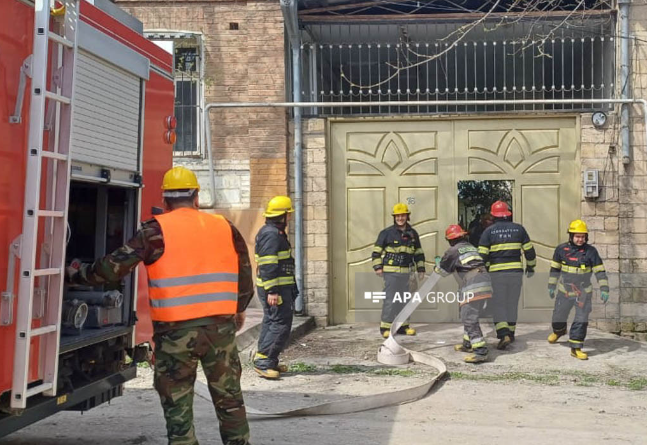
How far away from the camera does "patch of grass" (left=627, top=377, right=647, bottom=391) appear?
7.65 m

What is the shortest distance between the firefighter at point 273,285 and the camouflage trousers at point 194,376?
3158 millimetres

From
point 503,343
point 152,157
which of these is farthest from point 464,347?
point 152,157

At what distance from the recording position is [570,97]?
11297mm

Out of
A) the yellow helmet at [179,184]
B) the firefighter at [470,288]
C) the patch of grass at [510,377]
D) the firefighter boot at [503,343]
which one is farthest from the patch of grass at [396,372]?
the yellow helmet at [179,184]

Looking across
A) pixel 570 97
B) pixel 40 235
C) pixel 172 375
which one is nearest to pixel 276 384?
pixel 172 375

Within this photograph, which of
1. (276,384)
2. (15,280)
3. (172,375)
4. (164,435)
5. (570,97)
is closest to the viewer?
(15,280)

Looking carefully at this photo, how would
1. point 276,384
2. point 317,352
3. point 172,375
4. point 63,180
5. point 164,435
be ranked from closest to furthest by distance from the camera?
1. point 63,180
2. point 172,375
3. point 164,435
4. point 276,384
5. point 317,352

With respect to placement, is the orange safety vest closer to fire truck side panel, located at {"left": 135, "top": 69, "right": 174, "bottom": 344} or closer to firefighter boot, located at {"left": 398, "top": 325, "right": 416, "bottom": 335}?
fire truck side panel, located at {"left": 135, "top": 69, "right": 174, "bottom": 344}

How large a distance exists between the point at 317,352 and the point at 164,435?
12.5 feet

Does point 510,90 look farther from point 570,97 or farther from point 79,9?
point 79,9

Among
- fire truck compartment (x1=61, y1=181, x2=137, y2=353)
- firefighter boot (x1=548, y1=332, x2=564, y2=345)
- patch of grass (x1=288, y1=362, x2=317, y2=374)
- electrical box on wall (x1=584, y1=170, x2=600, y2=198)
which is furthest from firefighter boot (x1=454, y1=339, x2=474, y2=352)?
fire truck compartment (x1=61, y1=181, x2=137, y2=353)

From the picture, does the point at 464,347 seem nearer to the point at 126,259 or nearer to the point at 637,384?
the point at 637,384

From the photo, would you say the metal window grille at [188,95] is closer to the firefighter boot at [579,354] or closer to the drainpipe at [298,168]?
the drainpipe at [298,168]

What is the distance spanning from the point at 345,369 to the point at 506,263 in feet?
8.23
